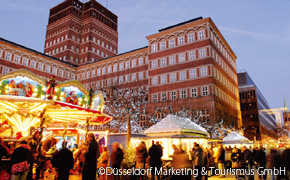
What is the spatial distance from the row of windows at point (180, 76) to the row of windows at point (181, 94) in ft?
6.32

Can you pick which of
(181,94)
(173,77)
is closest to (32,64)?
(173,77)

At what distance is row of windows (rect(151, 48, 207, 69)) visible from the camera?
116ft

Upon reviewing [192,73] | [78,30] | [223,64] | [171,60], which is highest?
[78,30]

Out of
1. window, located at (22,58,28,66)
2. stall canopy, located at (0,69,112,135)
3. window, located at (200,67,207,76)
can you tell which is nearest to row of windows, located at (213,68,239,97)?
window, located at (200,67,207,76)

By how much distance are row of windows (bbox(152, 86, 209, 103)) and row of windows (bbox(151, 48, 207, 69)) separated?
486 cm

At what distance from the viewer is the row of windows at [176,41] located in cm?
3575

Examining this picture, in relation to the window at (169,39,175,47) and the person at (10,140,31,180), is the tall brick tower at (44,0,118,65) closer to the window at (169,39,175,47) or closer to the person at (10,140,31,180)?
the window at (169,39,175,47)

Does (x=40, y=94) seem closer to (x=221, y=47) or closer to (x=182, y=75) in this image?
(x=182, y=75)

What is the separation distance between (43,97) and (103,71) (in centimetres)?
3844

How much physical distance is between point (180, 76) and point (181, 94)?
2933 millimetres

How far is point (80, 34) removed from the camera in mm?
68000

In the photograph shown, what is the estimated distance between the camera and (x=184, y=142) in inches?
586

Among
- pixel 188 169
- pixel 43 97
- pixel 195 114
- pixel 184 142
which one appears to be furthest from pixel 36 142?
pixel 195 114

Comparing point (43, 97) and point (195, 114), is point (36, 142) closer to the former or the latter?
point (43, 97)
